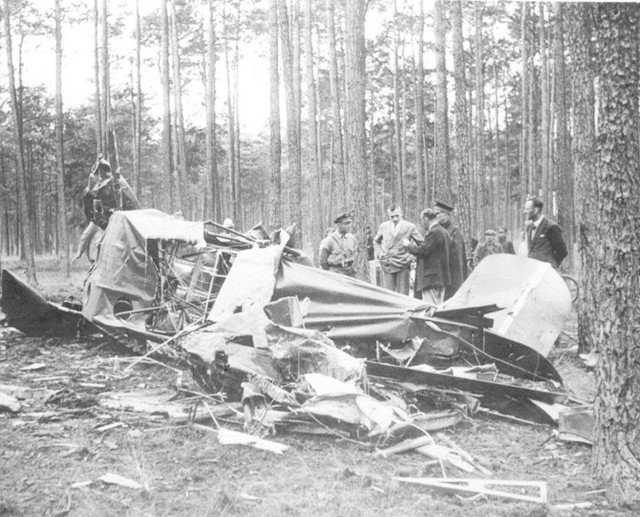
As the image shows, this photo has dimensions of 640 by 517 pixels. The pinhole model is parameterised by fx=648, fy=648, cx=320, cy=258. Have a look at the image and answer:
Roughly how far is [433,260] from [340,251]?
7.48 feet

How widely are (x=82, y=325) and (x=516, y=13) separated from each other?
94.8 ft

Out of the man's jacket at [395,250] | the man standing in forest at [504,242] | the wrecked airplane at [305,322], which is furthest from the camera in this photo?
the man standing in forest at [504,242]

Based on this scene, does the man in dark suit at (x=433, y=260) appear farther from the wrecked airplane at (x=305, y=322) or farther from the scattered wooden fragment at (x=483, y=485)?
the scattered wooden fragment at (x=483, y=485)

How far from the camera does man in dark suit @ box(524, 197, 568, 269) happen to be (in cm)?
905

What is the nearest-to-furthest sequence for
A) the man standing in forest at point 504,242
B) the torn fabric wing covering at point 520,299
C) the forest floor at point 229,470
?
the forest floor at point 229,470 < the torn fabric wing covering at point 520,299 < the man standing in forest at point 504,242

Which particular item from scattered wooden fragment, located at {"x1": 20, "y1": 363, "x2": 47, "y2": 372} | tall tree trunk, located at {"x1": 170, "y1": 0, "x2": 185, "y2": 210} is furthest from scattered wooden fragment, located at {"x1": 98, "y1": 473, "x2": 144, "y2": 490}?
tall tree trunk, located at {"x1": 170, "y1": 0, "x2": 185, "y2": 210}

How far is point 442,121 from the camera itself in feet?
48.6

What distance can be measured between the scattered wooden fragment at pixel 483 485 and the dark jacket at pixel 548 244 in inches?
210

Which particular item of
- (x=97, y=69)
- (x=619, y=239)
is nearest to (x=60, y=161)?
(x=97, y=69)

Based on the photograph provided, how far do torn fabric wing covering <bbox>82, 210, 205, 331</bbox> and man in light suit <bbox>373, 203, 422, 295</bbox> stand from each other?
3770mm

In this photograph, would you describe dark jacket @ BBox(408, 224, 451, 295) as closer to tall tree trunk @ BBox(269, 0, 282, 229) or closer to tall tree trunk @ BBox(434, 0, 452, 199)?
tall tree trunk @ BBox(434, 0, 452, 199)

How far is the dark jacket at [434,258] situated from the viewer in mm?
9297

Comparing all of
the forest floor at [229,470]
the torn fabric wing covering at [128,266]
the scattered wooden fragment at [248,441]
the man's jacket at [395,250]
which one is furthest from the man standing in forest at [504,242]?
the scattered wooden fragment at [248,441]

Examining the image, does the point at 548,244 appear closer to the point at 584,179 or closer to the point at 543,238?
the point at 543,238
